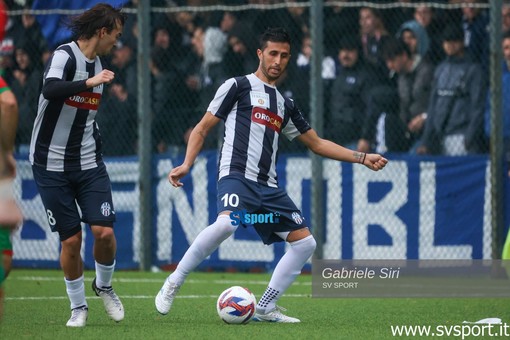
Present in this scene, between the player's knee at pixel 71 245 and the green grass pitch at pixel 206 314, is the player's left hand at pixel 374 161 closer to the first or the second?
the green grass pitch at pixel 206 314

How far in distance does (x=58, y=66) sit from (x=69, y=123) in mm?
499

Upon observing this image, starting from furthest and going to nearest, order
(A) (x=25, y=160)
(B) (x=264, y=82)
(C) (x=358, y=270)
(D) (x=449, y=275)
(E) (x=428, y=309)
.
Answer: (A) (x=25, y=160) → (D) (x=449, y=275) → (C) (x=358, y=270) → (E) (x=428, y=309) → (B) (x=264, y=82)

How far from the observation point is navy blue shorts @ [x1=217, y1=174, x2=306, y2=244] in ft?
29.1

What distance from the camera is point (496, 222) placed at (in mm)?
13422

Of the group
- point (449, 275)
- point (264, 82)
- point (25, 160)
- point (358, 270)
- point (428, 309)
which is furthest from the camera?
point (25, 160)

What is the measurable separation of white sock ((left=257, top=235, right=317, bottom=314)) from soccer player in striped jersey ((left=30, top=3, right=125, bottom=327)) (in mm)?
1177

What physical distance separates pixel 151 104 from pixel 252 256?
237cm

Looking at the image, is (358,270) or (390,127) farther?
(390,127)

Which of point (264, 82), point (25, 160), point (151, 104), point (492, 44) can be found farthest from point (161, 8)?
point (264, 82)

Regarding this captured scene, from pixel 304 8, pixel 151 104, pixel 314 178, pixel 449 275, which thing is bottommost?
pixel 449 275

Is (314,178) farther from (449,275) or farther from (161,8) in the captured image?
(161,8)

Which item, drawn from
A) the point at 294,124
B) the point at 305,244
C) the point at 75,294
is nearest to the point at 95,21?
the point at 294,124

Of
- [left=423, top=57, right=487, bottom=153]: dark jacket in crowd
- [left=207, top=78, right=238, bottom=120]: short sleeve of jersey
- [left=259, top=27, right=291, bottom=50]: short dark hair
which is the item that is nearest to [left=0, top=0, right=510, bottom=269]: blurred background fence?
[left=423, top=57, right=487, bottom=153]: dark jacket in crowd

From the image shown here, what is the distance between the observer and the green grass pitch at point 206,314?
8125 millimetres
